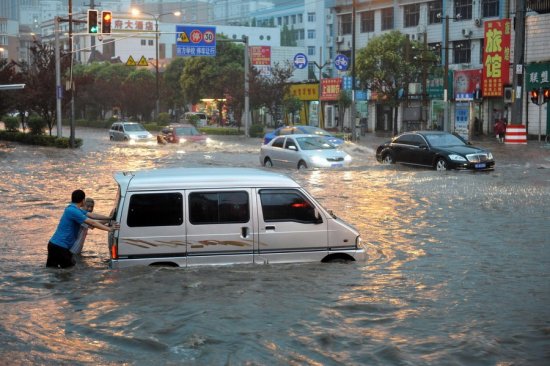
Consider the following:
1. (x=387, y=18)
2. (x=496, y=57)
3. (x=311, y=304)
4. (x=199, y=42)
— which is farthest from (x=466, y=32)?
(x=311, y=304)

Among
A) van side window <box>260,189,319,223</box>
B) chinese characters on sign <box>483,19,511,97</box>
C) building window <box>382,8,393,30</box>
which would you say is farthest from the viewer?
building window <box>382,8,393,30</box>

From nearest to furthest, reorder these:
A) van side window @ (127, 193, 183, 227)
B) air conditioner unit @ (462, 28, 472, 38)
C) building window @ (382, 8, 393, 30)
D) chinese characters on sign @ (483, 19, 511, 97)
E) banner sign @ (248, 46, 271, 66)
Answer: van side window @ (127, 193, 183, 227)
chinese characters on sign @ (483, 19, 511, 97)
air conditioner unit @ (462, 28, 472, 38)
building window @ (382, 8, 393, 30)
banner sign @ (248, 46, 271, 66)

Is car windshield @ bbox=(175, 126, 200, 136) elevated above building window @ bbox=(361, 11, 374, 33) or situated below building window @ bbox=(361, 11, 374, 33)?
below

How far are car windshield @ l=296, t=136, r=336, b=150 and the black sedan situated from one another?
236 centimetres

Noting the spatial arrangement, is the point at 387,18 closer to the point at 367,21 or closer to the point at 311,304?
the point at 367,21

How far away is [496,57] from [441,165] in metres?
27.6

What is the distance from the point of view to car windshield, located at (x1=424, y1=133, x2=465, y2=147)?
2616cm

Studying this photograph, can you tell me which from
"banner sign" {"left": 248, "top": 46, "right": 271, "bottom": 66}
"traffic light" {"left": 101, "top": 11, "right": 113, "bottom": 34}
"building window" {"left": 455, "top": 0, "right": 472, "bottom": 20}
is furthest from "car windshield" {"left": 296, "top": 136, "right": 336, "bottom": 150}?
"banner sign" {"left": 248, "top": 46, "right": 271, "bottom": 66}

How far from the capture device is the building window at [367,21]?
70.9 meters

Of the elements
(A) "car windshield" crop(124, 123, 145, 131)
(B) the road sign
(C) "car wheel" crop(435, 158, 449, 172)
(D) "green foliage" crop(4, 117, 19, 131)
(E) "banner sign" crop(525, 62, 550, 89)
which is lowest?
(C) "car wheel" crop(435, 158, 449, 172)

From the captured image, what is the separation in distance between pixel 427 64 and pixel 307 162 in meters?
31.6

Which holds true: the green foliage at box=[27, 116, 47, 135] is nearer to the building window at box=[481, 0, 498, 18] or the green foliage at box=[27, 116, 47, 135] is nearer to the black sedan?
the black sedan

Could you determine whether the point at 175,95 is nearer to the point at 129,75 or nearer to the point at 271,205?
the point at 129,75

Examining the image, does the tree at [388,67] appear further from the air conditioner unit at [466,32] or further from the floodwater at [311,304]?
the floodwater at [311,304]
